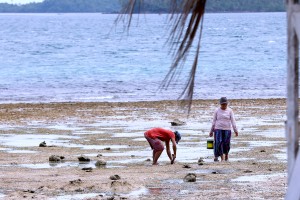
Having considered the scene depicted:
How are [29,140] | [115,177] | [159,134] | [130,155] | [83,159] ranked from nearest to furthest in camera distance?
[115,177] < [159,134] < [83,159] < [130,155] < [29,140]

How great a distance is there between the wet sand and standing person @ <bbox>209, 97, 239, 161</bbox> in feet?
0.90

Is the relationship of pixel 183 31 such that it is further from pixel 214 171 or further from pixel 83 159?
pixel 83 159

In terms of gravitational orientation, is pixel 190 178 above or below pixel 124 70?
above

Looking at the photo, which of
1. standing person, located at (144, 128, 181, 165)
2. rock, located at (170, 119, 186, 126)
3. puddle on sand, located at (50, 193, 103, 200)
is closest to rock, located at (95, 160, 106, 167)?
standing person, located at (144, 128, 181, 165)

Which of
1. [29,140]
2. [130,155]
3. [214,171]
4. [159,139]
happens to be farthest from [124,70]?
[214,171]

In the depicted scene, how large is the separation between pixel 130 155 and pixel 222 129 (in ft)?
6.45

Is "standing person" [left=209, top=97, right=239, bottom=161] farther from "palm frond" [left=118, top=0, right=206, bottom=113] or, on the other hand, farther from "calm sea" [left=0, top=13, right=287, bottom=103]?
"palm frond" [left=118, top=0, right=206, bottom=113]

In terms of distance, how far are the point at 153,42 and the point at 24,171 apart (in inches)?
3384

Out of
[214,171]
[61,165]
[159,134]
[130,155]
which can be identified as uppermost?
[159,134]

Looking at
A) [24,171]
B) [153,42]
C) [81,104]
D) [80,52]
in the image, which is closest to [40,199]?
[24,171]

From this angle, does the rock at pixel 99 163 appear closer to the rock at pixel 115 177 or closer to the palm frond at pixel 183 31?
the rock at pixel 115 177

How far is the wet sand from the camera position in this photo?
12.5 m

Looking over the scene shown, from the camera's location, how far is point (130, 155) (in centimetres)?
1720

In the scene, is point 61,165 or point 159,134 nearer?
point 61,165
